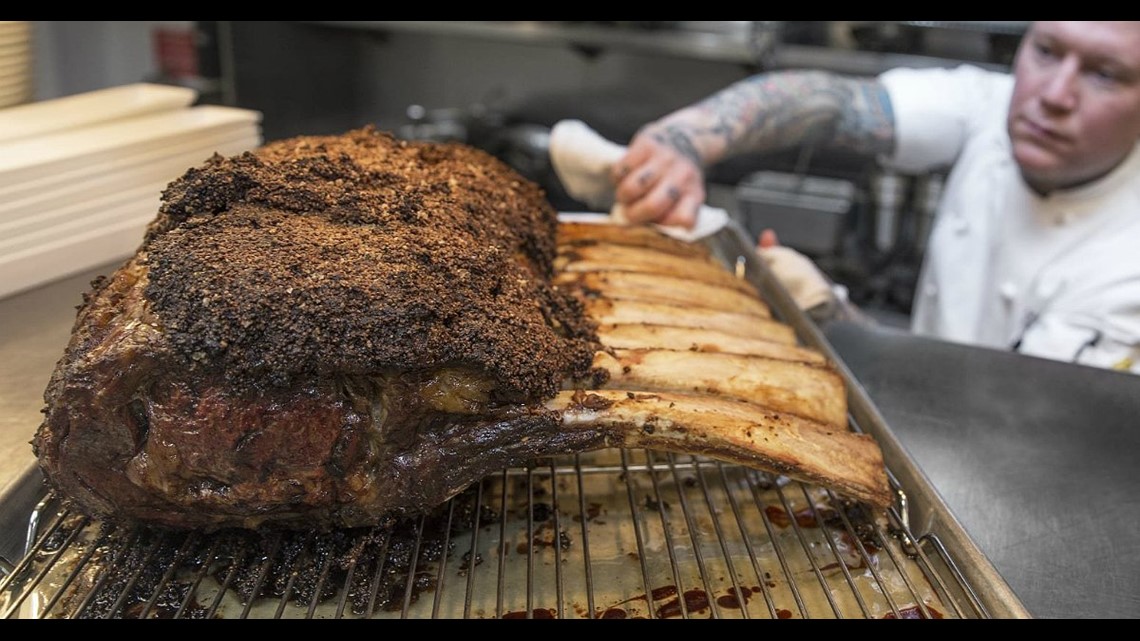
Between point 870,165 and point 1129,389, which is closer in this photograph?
point 1129,389

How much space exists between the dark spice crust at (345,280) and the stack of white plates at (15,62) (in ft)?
2.40

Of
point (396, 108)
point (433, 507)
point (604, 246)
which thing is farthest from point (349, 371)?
point (396, 108)

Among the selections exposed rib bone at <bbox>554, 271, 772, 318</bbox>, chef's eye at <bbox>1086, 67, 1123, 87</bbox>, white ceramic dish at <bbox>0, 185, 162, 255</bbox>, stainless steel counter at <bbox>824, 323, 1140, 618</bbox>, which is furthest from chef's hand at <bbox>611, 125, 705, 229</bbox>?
white ceramic dish at <bbox>0, 185, 162, 255</bbox>

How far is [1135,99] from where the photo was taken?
2.29 meters

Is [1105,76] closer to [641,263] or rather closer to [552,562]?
[641,263]

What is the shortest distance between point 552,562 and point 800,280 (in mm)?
1274

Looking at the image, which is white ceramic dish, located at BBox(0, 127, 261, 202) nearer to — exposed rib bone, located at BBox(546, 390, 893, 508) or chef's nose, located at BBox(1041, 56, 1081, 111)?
exposed rib bone, located at BBox(546, 390, 893, 508)

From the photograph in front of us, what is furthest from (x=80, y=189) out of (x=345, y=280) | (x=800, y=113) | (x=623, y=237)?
(x=800, y=113)

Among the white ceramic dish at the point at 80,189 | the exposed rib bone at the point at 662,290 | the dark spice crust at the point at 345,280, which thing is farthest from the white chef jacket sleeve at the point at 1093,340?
the white ceramic dish at the point at 80,189

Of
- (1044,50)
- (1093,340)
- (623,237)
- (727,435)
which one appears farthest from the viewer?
(1044,50)

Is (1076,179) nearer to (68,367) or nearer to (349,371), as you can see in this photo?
(349,371)

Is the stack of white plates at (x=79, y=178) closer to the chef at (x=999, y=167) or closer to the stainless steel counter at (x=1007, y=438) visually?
the stainless steel counter at (x=1007, y=438)

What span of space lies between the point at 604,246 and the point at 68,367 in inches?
47.5

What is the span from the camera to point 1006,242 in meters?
2.72
